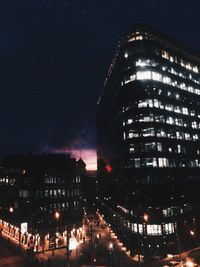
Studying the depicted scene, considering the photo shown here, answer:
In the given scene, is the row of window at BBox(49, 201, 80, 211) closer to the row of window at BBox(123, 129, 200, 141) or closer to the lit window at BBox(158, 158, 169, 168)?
the row of window at BBox(123, 129, 200, 141)

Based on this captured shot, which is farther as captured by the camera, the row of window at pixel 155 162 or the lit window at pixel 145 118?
the lit window at pixel 145 118

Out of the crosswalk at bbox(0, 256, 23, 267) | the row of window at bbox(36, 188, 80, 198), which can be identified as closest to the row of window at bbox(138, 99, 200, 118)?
the row of window at bbox(36, 188, 80, 198)

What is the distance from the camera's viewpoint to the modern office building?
51.4 m

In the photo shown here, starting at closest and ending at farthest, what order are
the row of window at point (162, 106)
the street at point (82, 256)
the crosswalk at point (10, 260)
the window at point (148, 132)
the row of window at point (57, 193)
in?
the street at point (82, 256)
the crosswalk at point (10, 260)
the window at point (148, 132)
the row of window at point (162, 106)
the row of window at point (57, 193)

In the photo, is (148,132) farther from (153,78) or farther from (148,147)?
(153,78)

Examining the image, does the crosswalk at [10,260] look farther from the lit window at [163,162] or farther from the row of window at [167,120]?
the row of window at [167,120]

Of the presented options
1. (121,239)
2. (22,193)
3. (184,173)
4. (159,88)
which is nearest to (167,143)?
(184,173)

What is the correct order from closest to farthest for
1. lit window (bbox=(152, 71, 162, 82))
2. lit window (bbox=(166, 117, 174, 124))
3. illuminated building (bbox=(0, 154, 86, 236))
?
lit window (bbox=(166, 117, 174, 124))
lit window (bbox=(152, 71, 162, 82))
illuminated building (bbox=(0, 154, 86, 236))

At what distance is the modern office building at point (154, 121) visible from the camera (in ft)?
169

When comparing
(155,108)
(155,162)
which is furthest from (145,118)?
(155,162)

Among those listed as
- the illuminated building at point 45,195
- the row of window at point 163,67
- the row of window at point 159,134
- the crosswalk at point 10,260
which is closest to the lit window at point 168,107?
the row of window at point 159,134

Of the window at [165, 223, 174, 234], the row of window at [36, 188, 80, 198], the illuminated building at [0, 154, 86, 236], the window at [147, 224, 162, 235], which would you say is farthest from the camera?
the row of window at [36, 188, 80, 198]

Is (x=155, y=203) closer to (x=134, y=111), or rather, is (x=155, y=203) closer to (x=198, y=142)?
(x=134, y=111)

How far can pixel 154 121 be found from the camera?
53.1m
